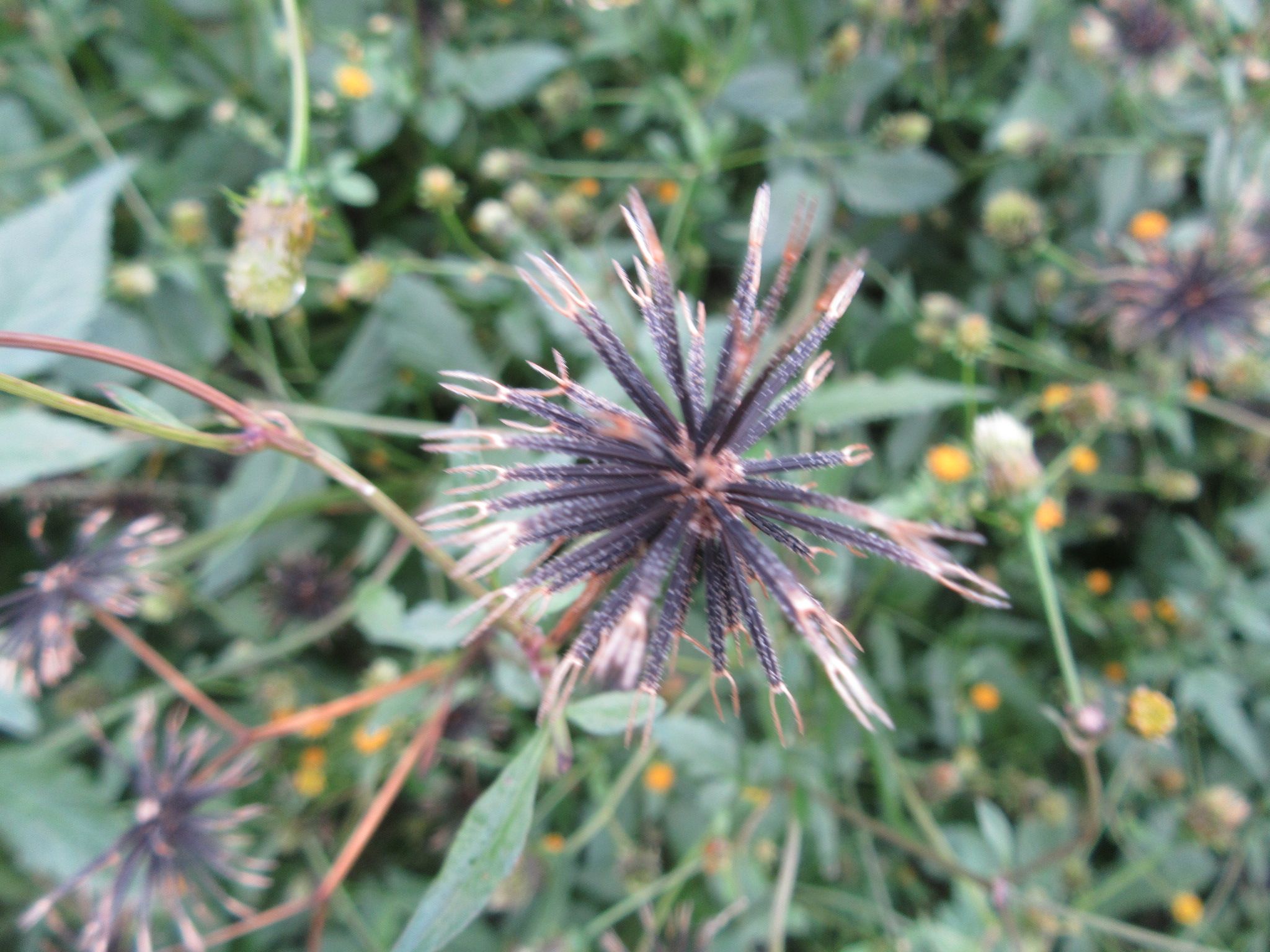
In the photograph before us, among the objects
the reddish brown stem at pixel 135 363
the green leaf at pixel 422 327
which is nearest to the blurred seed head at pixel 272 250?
the reddish brown stem at pixel 135 363

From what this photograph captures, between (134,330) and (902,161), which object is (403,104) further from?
(902,161)

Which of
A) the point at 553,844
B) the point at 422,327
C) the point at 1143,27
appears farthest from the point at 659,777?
the point at 1143,27

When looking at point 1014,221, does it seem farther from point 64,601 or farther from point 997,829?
point 64,601

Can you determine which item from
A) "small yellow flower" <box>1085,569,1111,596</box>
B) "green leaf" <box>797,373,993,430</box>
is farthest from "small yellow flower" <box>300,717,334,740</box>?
"small yellow flower" <box>1085,569,1111,596</box>

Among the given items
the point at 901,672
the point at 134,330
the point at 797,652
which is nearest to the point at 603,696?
the point at 797,652

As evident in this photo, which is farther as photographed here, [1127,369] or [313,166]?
[1127,369]

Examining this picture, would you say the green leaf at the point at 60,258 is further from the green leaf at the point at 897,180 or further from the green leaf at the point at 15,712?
the green leaf at the point at 897,180
